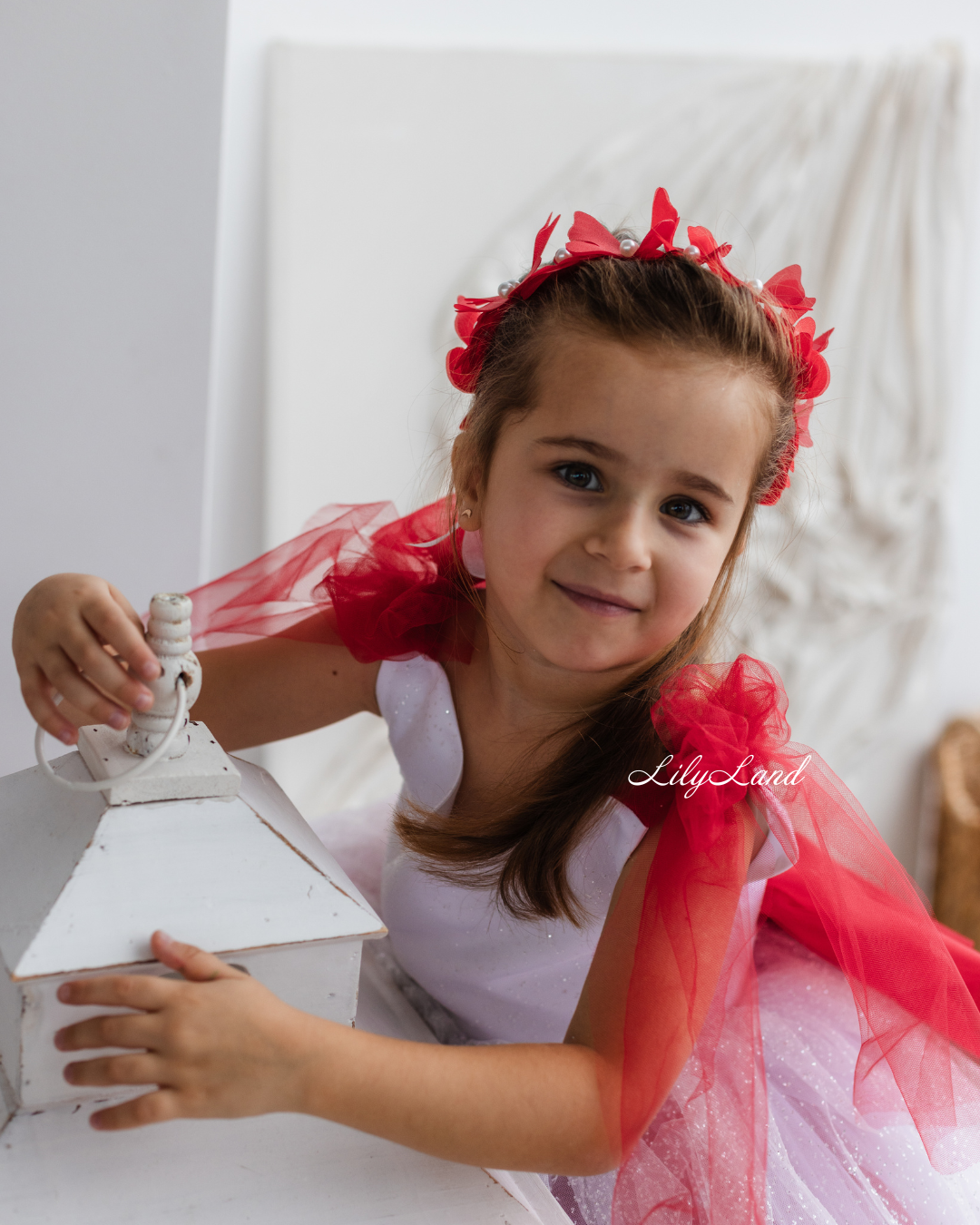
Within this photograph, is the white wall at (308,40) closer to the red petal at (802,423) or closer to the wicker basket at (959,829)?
the red petal at (802,423)

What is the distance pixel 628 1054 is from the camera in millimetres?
577

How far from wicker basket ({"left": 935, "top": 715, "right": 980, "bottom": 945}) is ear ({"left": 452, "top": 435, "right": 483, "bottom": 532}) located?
1.53 metres

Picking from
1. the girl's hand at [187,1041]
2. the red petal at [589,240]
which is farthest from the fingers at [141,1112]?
the red petal at [589,240]

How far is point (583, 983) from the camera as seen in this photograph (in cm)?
82

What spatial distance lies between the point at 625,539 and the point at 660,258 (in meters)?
0.21

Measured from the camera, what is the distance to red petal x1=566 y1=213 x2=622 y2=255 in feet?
2.38

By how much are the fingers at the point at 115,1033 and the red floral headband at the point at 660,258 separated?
0.54m

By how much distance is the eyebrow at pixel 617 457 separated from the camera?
2.16 ft

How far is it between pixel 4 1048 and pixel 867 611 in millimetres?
1739

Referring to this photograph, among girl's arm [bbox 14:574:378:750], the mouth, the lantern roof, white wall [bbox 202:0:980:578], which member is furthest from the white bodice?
white wall [bbox 202:0:980:578]

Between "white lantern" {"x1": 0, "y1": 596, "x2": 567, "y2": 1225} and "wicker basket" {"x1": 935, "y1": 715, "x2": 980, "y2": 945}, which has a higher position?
"white lantern" {"x1": 0, "y1": 596, "x2": 567, "y2": 1225}

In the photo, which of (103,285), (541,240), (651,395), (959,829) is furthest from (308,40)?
(959,829)

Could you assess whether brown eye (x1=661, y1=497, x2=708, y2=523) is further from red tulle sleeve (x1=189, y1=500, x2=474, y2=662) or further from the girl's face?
red tulle sleeve (x1=189, y1=500, x2=474, y2=662)

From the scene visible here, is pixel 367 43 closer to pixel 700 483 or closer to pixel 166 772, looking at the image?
pixel 700 483
